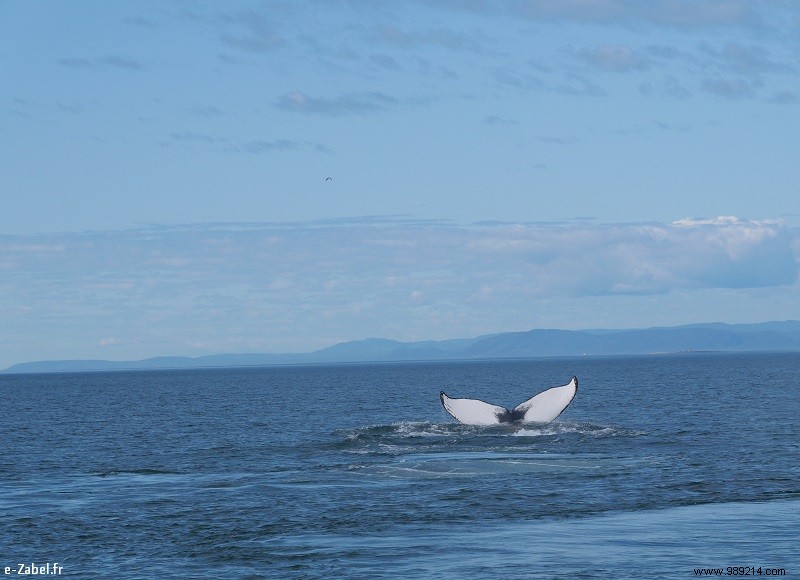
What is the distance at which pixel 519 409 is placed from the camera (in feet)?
147

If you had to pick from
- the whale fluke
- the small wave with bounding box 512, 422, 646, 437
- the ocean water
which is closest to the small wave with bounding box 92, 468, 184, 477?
the ocean water

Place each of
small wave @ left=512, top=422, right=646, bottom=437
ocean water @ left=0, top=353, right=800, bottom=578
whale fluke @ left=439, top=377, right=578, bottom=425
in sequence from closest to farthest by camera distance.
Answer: ocean water @ left=0, top=353, right=800, bottom=578
whale fluke @ left=439, top=377, right=578, bottom=425
small wave @ left=512, top=422, right=646, bottom=437

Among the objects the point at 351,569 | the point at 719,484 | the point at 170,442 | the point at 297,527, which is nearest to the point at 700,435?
the point at 719,484

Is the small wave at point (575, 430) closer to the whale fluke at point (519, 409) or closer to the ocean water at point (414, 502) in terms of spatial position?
the ocean water at point (414, 502)

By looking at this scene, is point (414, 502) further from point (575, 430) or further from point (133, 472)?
point (575, 430)

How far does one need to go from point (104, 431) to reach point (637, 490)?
137 feet

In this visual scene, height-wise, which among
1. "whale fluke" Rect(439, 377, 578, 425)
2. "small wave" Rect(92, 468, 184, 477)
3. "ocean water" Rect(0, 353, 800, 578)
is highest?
"whale fluke" Rect(439, 377, 578, 425)

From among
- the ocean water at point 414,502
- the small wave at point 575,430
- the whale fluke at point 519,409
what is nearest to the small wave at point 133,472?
the ocean water at point 414,502

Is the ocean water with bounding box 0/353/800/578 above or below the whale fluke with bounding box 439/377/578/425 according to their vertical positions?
below

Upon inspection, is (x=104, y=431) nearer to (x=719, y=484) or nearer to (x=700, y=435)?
(x=700, y=435)

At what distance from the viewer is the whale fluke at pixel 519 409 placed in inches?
1636

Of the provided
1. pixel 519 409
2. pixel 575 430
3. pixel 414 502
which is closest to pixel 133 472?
pixel 414 502

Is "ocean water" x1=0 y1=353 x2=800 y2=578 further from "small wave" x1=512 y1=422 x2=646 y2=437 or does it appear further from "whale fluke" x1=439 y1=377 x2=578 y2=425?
"whale fluke" x1=439 y1=377 x2=578 y2=425

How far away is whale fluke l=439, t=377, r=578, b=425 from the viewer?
136 feet
